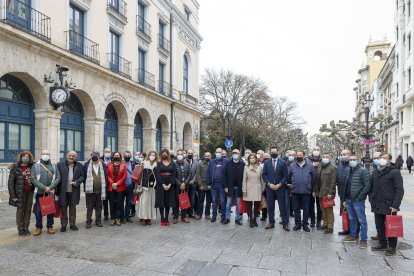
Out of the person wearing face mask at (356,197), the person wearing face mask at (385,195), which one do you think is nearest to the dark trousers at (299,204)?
the person wearing face mask at (356,197)

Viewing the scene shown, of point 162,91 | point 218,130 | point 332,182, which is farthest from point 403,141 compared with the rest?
point 332,182

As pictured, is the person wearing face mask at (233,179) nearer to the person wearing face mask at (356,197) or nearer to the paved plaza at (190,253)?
the paved plaza at (190,253)

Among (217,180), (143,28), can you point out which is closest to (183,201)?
(217,180)

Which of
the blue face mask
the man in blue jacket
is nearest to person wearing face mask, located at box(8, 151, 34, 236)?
the man in blue jacket

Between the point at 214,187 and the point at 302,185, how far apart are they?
2.30 m

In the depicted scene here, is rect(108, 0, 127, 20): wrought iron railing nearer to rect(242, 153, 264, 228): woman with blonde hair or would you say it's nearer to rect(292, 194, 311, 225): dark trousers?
rect(242, 153, 264, 228): woman with blonde hair

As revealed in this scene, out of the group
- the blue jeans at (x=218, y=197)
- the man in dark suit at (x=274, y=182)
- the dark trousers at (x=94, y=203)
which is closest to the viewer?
the dark trousers at (x=94, y=203)

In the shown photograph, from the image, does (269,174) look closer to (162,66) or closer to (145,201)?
(145,201)

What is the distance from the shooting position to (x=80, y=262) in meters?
5.43

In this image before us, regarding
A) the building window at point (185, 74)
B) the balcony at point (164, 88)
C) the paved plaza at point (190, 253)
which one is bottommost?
the paved plaza at point (190, 253)

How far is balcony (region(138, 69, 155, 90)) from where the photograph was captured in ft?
68.4

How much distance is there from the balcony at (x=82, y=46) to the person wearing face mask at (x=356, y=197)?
1215cm

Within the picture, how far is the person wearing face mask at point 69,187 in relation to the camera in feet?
24.4

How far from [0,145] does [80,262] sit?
8.41 metres
